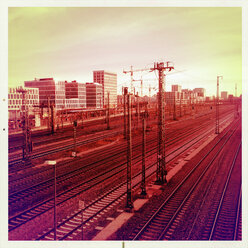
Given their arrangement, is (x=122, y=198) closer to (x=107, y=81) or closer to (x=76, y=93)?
(x=76, y=93)

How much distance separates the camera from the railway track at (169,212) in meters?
10.0

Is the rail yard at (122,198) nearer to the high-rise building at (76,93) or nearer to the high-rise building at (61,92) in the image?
the high-rise building at (61,92)

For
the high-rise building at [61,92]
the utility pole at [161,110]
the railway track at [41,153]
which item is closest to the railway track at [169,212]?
the utility pole at [161,110]

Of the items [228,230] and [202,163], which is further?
[202,163]

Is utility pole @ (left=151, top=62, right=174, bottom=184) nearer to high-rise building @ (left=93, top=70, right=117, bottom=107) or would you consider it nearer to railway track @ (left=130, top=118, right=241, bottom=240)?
railway track @ (left=130, top=118, right=241, bottom=240)

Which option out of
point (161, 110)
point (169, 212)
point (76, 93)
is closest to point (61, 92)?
point (76, 93)

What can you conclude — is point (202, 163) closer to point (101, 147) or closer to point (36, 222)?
point (101, 147)

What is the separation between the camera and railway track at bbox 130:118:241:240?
33.0 feet

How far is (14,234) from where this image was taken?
1025cm

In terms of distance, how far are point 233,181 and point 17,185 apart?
45.4 ft

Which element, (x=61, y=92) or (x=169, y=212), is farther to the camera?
(x=61, y=92)

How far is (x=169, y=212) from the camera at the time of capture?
11.9 m

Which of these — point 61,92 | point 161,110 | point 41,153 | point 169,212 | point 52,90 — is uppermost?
point 52,90
